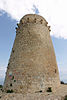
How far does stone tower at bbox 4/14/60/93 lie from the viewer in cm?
1642

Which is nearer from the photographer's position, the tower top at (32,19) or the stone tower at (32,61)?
the stone tower at (32,61)

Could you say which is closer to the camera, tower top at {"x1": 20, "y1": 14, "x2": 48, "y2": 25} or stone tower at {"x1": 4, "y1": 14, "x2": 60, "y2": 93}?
stone tower at {"x1": 4, "y1": 14, "x2": 60, "y2": 93}

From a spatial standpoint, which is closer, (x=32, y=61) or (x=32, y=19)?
(x=32, y=61)

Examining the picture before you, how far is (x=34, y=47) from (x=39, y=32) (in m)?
2.98

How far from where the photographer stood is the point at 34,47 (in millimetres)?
18109

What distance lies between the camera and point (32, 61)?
56.7 feet

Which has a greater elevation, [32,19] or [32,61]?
[32,19]

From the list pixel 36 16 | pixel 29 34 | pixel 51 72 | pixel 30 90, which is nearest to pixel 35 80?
pixel 30 90

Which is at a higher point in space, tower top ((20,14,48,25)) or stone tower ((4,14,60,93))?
tower top ((20,14,48,25))

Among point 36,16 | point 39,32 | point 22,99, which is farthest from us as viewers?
point 36,16

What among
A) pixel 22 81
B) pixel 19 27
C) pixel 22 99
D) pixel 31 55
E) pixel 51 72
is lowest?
pixel 22 99

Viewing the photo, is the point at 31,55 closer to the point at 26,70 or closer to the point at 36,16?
the point at 26,70

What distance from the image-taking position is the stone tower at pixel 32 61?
16422mm

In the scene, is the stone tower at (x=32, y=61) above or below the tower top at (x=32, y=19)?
below
